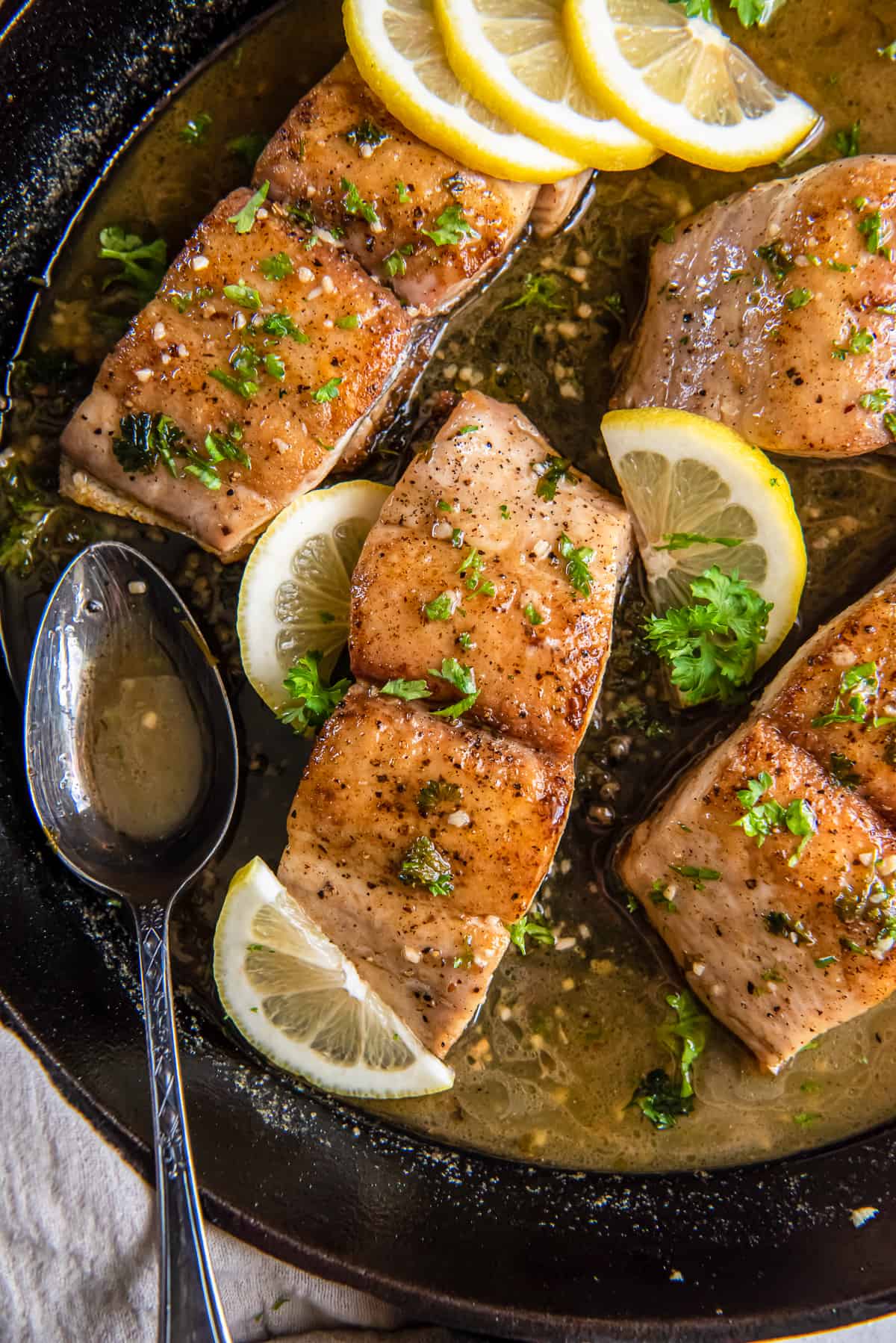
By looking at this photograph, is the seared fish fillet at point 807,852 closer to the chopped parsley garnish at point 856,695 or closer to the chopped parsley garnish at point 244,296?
the chopped parsley garnish at point 856,695

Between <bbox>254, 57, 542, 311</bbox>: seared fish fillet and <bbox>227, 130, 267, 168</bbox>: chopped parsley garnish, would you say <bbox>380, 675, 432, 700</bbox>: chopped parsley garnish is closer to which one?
<bbox>254, 57, 542, 311</bbox>: seared fish fillet

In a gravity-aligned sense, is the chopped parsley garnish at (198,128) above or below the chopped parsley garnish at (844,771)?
above

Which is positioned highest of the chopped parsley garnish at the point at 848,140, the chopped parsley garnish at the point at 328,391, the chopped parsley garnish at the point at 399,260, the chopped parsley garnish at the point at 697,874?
the chopped parsley garnish at the point at 848,140

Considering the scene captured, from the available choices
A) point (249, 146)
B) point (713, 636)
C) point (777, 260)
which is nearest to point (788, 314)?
point (777, 260)

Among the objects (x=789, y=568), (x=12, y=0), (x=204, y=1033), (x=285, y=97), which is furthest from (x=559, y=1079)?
(x=12, y=0)

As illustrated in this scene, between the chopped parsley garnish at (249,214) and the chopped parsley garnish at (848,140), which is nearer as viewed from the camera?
the chopped parsley garnish at (249,214)

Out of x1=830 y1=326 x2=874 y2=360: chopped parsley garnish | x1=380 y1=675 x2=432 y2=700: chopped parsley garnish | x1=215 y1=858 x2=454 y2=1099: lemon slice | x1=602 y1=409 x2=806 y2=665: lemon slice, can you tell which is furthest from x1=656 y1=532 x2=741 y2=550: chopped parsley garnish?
x1=215 y1=858 x2=454 y2=1099: lemon slice

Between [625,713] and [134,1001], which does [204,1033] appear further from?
[625,713]

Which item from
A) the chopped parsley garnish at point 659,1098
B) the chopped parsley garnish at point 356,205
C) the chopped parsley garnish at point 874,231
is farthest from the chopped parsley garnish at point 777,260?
the chopped parsley garnish at point 659,1098
